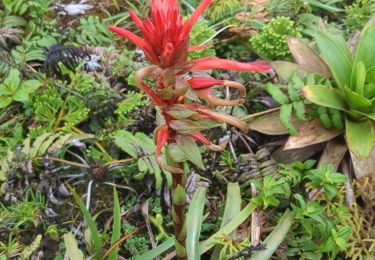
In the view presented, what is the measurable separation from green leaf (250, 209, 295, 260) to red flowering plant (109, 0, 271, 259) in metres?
0.77

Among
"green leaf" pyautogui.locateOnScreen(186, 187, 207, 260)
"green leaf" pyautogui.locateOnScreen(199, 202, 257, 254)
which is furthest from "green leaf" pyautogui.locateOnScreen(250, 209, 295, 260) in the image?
"green leaf" pyautogui.locateOnScreen(186, 187, 207, 260)

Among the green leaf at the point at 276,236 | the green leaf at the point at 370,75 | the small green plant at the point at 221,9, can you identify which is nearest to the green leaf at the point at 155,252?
the green leaf at the point at 276,236

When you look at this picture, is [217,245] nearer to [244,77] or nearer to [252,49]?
[244,77]

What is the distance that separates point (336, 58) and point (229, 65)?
62.6 inches

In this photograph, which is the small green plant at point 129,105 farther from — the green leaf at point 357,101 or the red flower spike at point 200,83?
the red flower spike at point 200,83

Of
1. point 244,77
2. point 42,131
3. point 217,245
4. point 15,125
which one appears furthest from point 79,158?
point 244,77

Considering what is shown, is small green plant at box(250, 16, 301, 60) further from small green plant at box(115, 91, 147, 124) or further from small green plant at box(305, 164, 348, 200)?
small green plant at box(305, 164, 348, 200)

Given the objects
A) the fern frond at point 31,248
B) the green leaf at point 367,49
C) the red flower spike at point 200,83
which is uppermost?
the red flower spike at point 200,83

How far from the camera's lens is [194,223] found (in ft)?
7.39

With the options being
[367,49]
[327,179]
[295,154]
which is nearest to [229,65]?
[327,179]

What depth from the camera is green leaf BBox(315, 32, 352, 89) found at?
275 centimetres

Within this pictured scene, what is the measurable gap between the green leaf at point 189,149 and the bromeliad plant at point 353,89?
123 cm

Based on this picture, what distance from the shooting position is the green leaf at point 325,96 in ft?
8.55

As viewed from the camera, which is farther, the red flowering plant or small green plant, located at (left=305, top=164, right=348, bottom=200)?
small green plant, located at (left=305, top=164, right=348, bottom=200)
